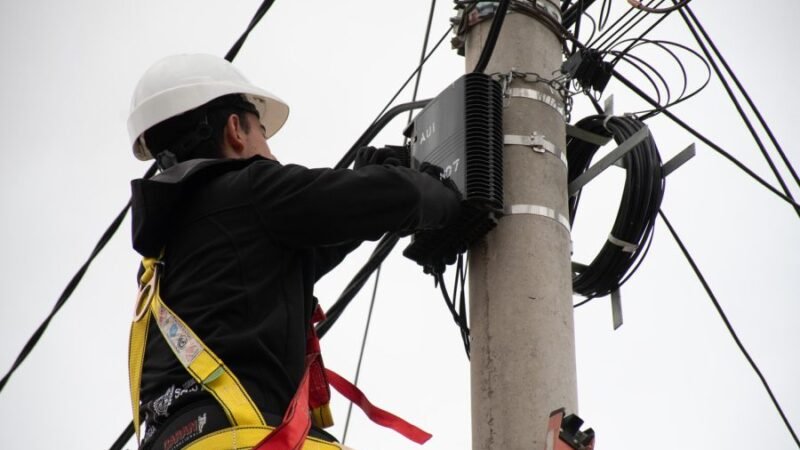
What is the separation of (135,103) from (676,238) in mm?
2903

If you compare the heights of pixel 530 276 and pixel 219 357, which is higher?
pixel 530 276

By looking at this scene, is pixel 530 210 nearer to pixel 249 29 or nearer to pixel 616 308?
pixel 616 308

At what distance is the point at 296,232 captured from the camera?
354cm

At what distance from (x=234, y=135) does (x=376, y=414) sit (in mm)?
1050

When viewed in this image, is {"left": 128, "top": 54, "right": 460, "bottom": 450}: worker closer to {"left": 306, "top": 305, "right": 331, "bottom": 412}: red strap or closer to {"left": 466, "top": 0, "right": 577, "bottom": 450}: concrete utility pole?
{"left": 306, "top": 305, "right": 331, "bottom": 412}: red strap

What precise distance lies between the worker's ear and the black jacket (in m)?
0.29

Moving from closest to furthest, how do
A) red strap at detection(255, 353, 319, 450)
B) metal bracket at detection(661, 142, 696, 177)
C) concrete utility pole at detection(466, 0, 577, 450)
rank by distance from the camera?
red strap at detection(255, 353, 319, 450) → concrete utility pole at detection(466, 0, 577, 450) → metal bracket at detection(661, 142, 696, 177)

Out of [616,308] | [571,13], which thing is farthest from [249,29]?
[616,308]

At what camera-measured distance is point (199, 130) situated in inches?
158

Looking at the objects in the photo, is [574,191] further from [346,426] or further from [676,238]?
[346,426]

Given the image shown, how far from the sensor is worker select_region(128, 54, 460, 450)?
3.32 m

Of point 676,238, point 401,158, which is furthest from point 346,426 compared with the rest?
point 401,158

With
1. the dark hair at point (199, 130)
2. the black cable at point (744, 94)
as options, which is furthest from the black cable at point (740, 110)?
the dark hair at point (199, 130)

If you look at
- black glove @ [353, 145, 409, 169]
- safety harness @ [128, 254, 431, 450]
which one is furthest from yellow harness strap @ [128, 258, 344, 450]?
black glove @ [353, 145, 409, 169]
